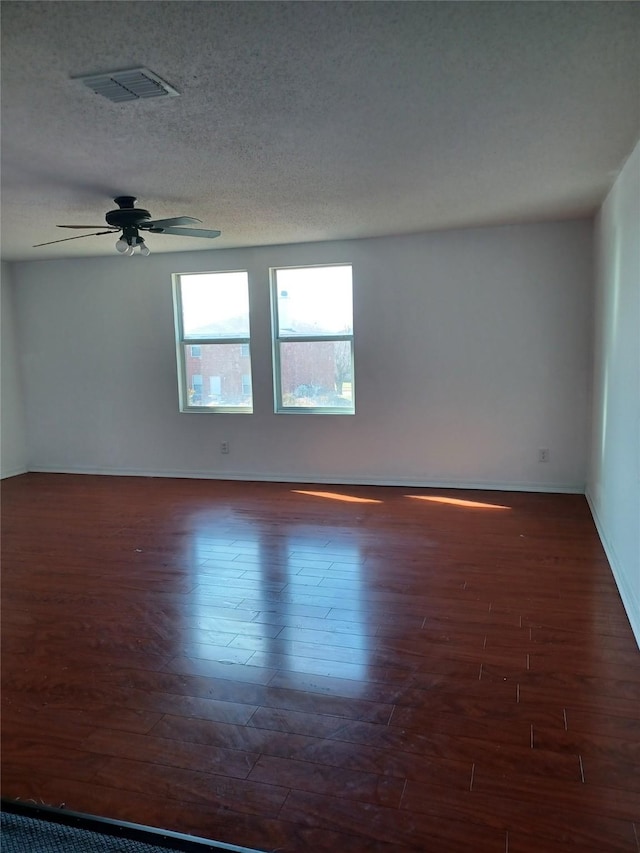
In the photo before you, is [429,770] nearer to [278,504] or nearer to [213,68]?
[213,68]

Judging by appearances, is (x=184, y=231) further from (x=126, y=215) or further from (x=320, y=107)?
(x=320, y=107)

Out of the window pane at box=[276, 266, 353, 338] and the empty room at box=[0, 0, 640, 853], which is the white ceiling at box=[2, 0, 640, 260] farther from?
the window pane at box=[276, 266, 353, 338]

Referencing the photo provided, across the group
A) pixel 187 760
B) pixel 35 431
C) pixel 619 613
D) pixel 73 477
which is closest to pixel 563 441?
pixel 619 613

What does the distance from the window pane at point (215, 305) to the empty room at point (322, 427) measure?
0.04 m

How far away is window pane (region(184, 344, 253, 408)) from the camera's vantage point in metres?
6.14

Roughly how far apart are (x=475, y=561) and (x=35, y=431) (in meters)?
5.39

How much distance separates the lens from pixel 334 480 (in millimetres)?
5926

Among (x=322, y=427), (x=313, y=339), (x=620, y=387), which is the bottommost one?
(x=322, y=427)

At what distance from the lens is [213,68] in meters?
2.12

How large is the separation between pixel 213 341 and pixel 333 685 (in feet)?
14.4

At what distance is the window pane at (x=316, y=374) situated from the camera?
584cm

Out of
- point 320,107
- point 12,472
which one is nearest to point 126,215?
point 320,107

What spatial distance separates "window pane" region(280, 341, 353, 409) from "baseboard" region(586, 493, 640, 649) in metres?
2.66

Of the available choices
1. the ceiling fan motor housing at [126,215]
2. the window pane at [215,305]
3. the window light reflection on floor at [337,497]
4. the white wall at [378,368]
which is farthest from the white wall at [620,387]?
the window pane at [215,305]
